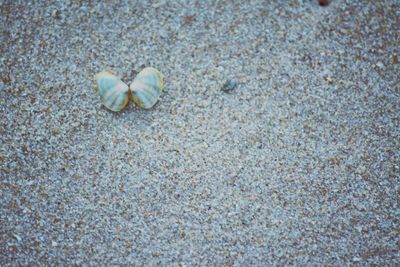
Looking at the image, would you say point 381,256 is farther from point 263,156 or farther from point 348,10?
point 348,10

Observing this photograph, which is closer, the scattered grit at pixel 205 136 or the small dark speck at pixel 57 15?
the scattered grit at pixel 205 136

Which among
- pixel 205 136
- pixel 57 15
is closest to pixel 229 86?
pixel 205 136

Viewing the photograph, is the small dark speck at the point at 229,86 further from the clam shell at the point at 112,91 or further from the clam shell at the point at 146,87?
the clam shell at the point at 112,91

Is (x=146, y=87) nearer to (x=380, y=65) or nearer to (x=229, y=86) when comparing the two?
(x=229, y=86)

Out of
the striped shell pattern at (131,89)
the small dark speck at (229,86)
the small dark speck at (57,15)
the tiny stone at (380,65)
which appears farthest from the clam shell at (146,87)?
the tiny stone at (380,65)

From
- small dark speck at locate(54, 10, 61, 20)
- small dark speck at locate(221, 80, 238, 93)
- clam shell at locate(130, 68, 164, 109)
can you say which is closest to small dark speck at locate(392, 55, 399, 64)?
small dark speck at locate(221, 80, 238, 93)

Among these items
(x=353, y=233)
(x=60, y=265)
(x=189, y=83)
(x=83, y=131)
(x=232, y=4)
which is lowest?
(x=60, y=265)

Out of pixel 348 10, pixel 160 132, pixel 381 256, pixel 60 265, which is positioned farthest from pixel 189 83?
pixel 381 256
